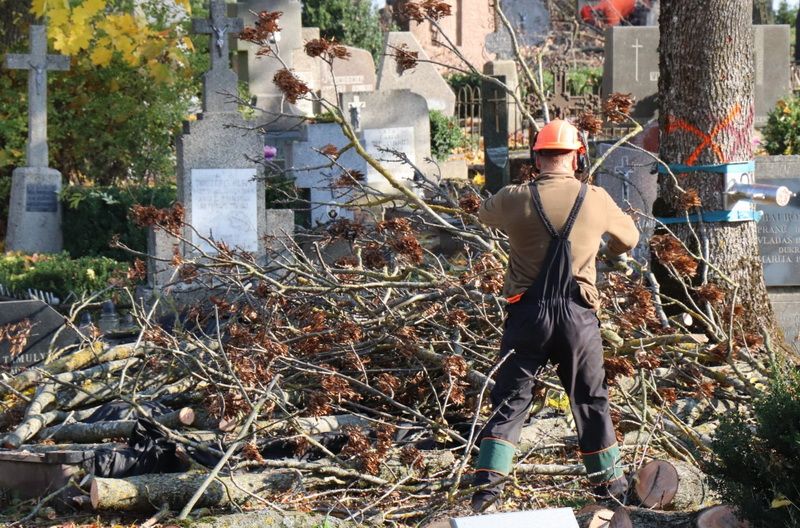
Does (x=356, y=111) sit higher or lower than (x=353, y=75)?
lower

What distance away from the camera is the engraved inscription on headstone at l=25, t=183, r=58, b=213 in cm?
1702

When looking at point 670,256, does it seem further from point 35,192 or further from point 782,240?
point 35,192

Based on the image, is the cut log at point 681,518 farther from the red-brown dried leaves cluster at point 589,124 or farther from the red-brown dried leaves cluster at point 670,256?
the red-brown dried leaves cluster at point 589,124

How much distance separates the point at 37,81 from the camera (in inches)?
678

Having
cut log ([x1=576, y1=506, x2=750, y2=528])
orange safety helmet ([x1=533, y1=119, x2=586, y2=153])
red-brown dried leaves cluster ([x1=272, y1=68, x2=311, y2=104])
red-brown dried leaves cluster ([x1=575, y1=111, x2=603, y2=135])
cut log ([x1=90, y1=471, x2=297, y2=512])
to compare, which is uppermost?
red-brown dried leaves cluster ([x1=272, y1=68, x2=311, y2=104])

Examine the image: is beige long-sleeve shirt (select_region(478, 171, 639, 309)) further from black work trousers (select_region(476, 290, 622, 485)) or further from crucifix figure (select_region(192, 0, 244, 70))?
crucifix figure (select_region(192, 0, 244, 70))

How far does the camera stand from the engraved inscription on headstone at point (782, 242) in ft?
33.8

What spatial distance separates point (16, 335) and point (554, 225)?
13.9 feet

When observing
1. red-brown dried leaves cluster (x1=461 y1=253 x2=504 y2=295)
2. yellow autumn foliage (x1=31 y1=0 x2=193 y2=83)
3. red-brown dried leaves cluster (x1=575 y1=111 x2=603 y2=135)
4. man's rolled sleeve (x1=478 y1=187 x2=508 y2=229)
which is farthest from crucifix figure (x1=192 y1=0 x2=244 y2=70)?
man's rolled sleeve (x1=478 y1=187 x2=508 y2=229)

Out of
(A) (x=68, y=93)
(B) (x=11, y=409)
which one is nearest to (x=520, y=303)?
(B) (x=11, y=409)

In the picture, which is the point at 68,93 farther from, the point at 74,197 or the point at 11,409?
the point at 11,409

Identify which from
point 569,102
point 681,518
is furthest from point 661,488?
point 569,102

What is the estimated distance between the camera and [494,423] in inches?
210

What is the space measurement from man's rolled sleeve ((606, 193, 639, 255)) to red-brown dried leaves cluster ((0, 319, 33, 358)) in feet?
13.9
